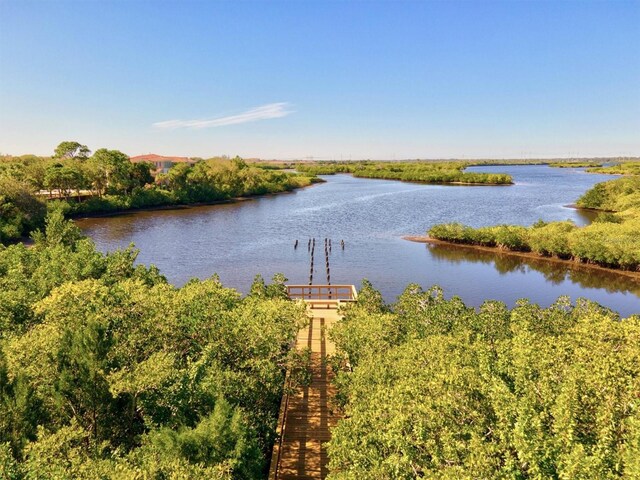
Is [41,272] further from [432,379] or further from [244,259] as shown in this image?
[244,259]

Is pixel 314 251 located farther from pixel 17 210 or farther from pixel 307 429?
pixel 17 210

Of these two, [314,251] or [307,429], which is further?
[314,251]

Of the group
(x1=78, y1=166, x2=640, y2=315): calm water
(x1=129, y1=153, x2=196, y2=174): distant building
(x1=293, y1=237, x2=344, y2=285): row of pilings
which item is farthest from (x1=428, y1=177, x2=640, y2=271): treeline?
(x1=129, y1=153, x2=196, y2=174): distant building

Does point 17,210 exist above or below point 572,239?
above

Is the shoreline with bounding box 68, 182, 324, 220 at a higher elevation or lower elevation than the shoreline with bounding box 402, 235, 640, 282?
higher

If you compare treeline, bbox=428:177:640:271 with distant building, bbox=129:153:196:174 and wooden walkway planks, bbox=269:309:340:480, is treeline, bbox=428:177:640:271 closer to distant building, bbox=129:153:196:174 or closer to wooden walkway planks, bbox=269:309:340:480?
wooden walkway planks, bbox=269:309:340:480

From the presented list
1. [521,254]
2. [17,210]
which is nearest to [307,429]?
[521,254]
